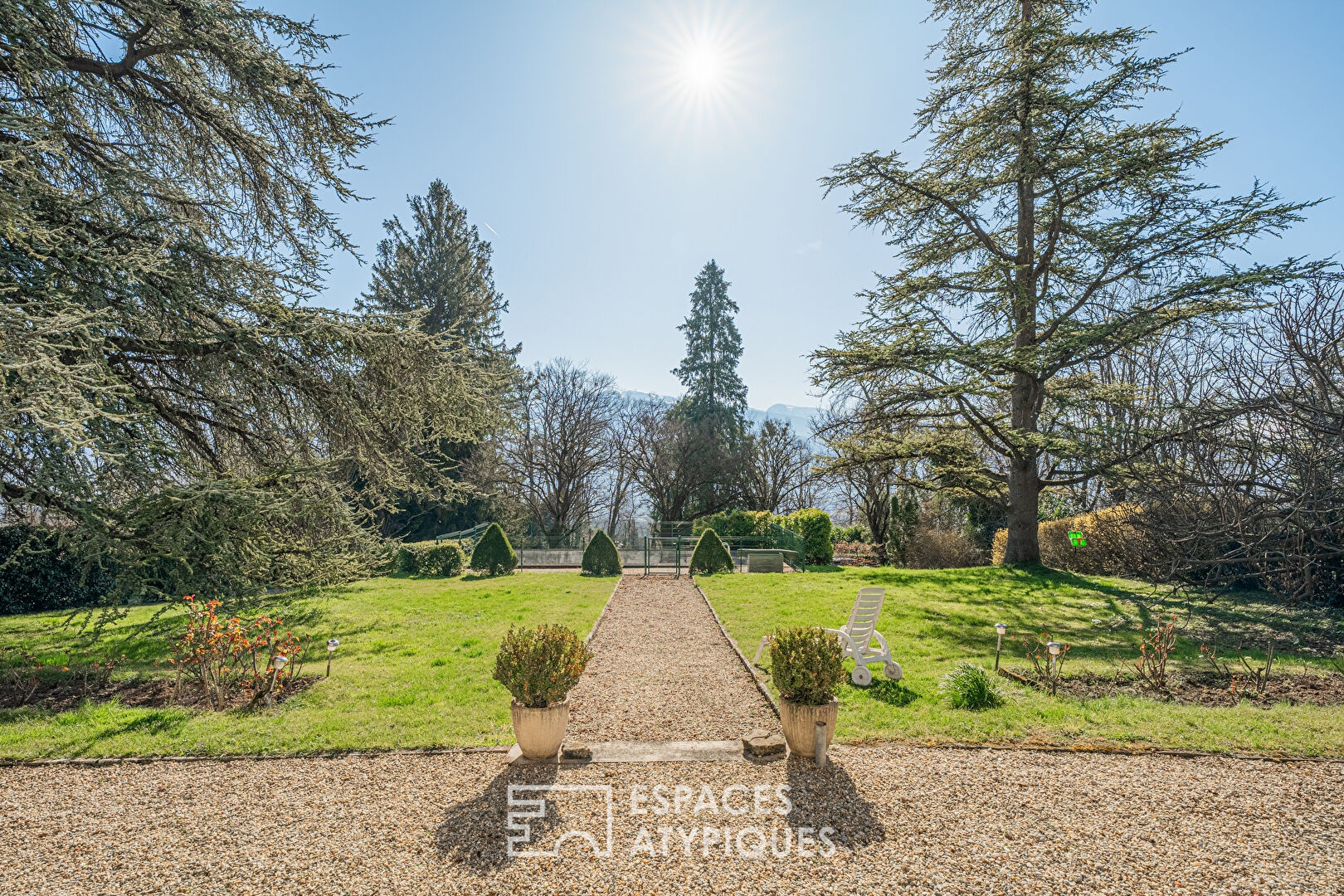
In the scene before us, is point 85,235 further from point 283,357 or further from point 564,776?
point 564,776

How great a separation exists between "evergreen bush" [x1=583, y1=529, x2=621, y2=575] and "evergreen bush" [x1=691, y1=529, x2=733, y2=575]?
2.19m

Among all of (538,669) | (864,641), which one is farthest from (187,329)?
(864,641)

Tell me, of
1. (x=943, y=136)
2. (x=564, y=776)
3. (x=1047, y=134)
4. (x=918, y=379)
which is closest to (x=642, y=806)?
(x=564, y=776)

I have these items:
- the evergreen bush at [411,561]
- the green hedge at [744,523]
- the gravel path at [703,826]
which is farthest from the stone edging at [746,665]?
the evergreen bush at [411,561]

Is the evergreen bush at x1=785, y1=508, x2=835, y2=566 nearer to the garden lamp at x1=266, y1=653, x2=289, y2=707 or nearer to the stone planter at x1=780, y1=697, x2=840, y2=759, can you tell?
the stone planter at x1=780, y1=697, x2=840, y2=759

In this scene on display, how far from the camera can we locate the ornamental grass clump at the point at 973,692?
18.6 feet

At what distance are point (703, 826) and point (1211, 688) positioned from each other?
→ 614 cm

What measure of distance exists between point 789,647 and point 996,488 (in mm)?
13802

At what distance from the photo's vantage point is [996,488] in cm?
1603

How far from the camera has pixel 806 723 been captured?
4.51 m

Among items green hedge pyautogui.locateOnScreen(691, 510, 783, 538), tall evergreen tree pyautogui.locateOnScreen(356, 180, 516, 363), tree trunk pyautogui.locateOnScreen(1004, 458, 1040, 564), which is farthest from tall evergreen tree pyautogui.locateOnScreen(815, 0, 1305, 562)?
tall evergreen tree pyautogui.locateOnScreen(356, 180, 516, 363)

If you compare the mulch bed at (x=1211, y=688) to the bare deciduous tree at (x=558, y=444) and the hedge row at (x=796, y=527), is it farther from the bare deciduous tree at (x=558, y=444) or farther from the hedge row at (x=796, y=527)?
the bare deciduous tree at (x=558, y=444)

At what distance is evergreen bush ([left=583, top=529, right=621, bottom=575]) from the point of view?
1672 cm

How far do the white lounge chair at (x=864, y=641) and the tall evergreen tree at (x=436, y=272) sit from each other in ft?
78.1
